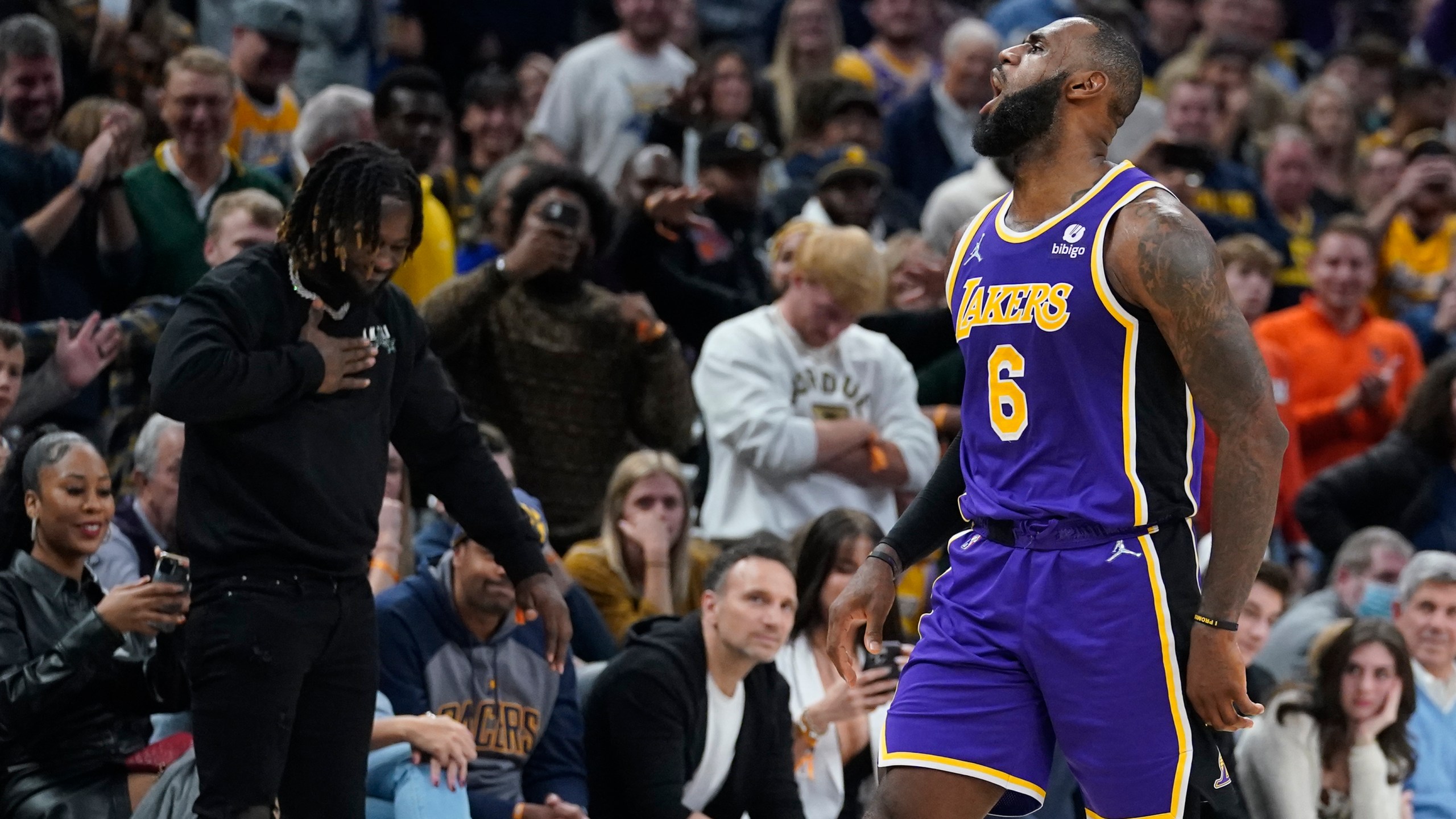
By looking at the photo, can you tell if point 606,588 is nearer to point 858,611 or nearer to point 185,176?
point 185,176

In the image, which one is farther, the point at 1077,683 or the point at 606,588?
the point at 606,588

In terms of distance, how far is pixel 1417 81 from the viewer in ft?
39.9

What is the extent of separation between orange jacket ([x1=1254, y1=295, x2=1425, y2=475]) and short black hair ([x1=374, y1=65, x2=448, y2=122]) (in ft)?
13.7

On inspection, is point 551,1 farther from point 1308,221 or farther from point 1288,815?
point 1288,815

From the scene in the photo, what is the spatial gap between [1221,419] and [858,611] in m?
0.88

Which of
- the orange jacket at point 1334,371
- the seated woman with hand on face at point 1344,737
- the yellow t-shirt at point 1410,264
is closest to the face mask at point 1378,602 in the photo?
the seated woman with hand on face at point 1344,737

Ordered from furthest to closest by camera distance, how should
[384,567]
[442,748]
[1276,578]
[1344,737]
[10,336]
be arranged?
1. [1276,578]
2. [1344,737]
3. [384,567]
4. [10,336]
5. [442,748]

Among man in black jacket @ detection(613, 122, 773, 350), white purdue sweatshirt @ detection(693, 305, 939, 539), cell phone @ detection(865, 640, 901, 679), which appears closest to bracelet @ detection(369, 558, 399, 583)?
white purdue sweatshirt @ detection(693, 305, 939, 539)

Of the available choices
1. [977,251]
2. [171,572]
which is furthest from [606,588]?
[977,251]

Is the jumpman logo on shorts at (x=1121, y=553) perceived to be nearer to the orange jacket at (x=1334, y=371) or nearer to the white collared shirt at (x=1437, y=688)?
the white collared shirt at (x=1437, y=688)

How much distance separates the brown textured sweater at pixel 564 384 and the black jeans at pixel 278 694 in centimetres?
287

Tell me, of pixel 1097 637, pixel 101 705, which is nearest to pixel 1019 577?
pixel 1097 637

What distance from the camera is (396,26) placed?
35.8 ft

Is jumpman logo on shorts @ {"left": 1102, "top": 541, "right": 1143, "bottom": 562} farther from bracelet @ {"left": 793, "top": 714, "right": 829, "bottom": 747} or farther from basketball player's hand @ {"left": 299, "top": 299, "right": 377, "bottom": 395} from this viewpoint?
bracelet @ {"left": 793, "top": 714, "right": 829, "bottom": 747}
